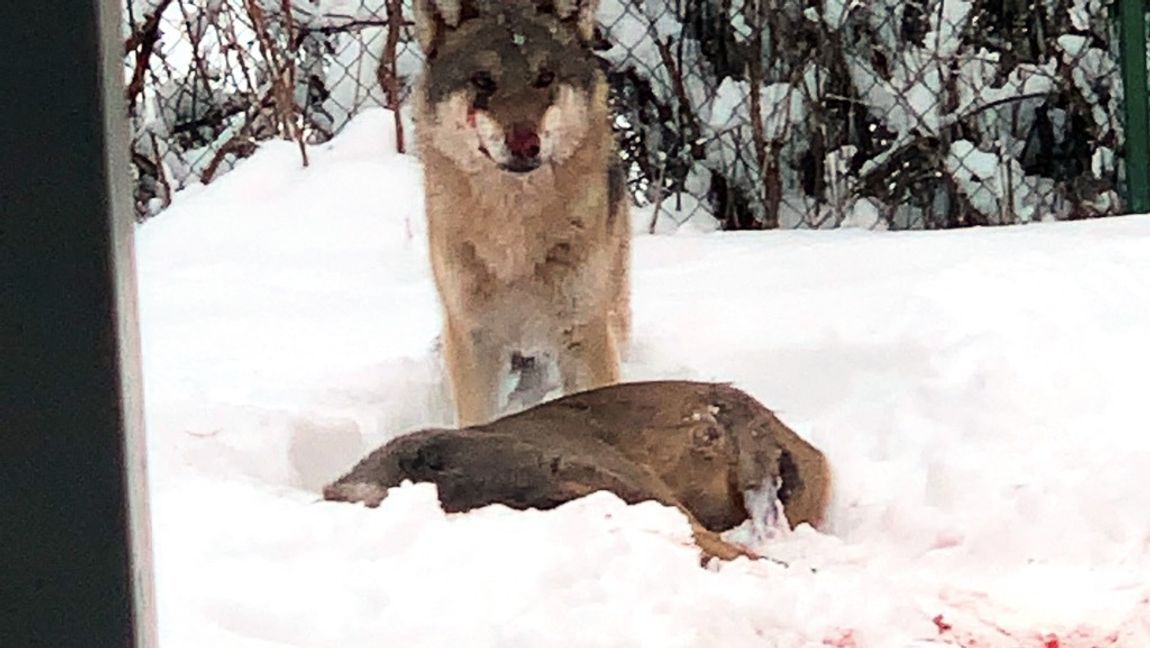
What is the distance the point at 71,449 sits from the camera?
323 mm

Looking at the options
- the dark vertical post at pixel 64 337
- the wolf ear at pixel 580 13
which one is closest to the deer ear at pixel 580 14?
the wolf ear at pixel 580 13

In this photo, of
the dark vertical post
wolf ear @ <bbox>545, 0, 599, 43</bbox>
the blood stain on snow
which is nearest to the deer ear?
wolf ear @ <bbox>545, 0, 599, 43</bbox>

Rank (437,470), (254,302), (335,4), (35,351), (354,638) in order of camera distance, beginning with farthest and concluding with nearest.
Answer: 1. (335,4)
2. (254,302)
3. (437,470)
4. (354,638)
5. (35,351)

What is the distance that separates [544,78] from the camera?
37.0 inches

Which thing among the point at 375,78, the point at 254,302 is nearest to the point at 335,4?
the point at 375,78

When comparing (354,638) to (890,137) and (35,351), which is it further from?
(890,137)

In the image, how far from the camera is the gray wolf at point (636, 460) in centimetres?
75

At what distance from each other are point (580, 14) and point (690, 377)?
0.26 meters

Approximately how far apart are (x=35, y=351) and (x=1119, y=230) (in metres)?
1.07

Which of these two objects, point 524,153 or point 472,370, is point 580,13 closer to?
point 524,153

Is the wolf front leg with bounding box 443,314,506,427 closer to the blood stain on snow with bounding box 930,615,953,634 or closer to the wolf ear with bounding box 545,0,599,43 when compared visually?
the wolf ear with bounding box 545,0,599,43

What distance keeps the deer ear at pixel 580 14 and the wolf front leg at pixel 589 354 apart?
0.20m

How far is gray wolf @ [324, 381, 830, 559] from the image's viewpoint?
29.7 inches

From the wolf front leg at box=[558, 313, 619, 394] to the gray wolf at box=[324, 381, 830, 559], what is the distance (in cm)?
5
